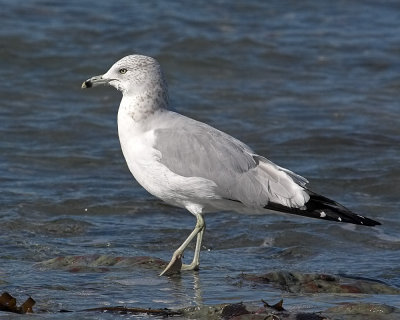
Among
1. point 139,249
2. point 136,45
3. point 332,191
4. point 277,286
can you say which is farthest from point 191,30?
point 277,286

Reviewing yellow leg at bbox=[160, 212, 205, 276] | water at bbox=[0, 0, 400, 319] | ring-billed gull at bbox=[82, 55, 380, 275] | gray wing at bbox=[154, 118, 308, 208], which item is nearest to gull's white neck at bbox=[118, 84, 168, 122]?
ring-billed gull at bbox=[82, 55, 380, 275]

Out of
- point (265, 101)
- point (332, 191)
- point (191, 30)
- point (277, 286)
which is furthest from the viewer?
Result: point (191, 30)

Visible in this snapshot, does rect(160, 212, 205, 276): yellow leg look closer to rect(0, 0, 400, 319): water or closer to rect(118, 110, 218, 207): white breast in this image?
rect(0, 0, 400, 319): water

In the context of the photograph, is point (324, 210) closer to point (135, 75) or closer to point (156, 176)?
point (156, 176)

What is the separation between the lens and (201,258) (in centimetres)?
696

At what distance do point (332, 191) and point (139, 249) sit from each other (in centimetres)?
248

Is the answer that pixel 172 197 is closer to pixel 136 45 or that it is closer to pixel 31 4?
pixel 136 45

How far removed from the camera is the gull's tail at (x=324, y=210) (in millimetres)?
6172

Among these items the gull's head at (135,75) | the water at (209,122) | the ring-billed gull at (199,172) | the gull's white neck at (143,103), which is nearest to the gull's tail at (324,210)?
the ring-billed gull at (199,172)

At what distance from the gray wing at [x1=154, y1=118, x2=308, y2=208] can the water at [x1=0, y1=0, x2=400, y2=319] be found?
540 mm

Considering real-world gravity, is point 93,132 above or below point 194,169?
below

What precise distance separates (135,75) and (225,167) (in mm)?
A: 905

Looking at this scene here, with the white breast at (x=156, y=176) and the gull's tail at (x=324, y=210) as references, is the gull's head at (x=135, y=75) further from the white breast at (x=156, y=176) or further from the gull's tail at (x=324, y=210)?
the gull's tail at (x=324, y=210)

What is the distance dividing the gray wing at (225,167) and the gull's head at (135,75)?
0.41 metres
